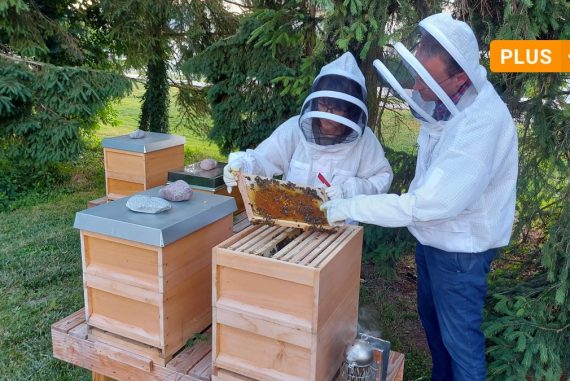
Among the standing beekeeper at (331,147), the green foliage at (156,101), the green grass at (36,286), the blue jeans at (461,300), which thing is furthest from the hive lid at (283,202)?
the green foliage at (156,101)

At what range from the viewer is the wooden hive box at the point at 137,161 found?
3.50 metres

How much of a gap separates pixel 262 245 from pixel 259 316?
0.92 ft

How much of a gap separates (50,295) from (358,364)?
309 centimetres

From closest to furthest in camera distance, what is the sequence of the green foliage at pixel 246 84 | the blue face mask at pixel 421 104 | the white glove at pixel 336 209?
the white glove at pixel 336 209, the blue face mask at pixel 421 104, the green foliage at pixel 246 84

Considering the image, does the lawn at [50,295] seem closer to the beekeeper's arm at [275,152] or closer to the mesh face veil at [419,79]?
the beekeeper's arm at [275,152]

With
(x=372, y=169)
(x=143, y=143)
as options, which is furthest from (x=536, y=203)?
(x=143, y=143)

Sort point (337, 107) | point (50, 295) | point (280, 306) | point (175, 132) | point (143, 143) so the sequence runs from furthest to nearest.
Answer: point (175, 132) → point (50, 295) → point (143, 143) → point (337, 107) → point (280, 306)

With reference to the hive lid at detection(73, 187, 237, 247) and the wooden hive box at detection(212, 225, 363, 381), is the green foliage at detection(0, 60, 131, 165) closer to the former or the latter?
the hive lid at detection(73, 187, 237, 247)

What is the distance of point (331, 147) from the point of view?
2.42 m

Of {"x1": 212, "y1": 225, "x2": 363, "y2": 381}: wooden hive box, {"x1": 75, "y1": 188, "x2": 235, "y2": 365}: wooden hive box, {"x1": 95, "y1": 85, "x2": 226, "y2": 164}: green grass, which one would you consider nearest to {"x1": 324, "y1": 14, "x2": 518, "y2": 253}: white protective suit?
{"x1": 212, "y1": 225, "x2": 363, "y2": 381}: wooden hive box

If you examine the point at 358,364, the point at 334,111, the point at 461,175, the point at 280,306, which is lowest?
the point at 358,364

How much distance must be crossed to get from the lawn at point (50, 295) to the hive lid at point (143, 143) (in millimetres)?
1340

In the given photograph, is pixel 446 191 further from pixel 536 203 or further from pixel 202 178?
pixel 202 178

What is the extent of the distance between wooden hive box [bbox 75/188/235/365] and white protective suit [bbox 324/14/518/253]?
604mm
